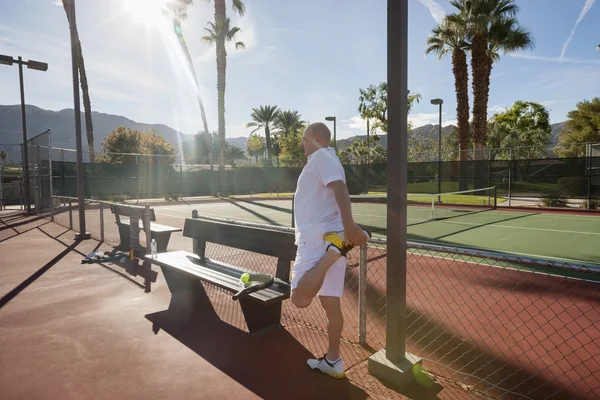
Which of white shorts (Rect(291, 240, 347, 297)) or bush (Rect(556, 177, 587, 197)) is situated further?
bush (Rect(556, 177, 587, 197))

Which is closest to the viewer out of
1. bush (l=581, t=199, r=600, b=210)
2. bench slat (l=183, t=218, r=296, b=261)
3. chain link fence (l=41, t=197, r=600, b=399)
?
chain link fence (l=41, t=197, r=600, b=399)

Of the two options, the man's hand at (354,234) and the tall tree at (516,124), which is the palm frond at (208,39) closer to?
the man's hand at (354,234)

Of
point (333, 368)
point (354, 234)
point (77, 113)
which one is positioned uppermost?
point (77, 113)

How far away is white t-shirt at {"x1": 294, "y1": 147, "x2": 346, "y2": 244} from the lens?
9.27ft

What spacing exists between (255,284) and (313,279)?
4.27ft

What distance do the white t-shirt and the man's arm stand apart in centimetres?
14

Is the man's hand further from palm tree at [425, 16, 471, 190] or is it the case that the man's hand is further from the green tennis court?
palm tree at [425, 16, 471, 190]

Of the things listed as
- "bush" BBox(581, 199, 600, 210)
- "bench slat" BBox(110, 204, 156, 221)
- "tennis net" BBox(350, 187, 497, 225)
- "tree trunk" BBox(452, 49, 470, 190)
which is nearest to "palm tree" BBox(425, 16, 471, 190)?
"tree trunk" BBox(452, 49, 470, 190)

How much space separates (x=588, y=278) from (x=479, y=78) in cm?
2155

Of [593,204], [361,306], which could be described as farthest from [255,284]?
[593,204]

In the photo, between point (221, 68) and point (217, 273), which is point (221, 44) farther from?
point (217, 273)

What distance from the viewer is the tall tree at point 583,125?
1682 inches

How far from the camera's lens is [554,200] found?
17.2 metres

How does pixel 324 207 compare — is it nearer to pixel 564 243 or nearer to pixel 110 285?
pixel 110 285
